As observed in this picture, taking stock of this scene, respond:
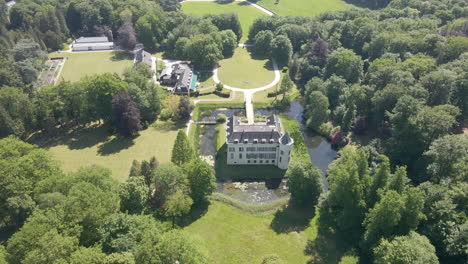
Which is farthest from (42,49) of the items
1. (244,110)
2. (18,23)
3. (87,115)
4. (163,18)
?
(244,110)

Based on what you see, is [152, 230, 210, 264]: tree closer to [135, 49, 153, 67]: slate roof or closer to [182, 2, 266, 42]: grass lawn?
[135, 49, 153, 67]: slate roof

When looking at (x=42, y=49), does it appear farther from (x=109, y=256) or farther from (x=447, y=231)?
(x=447, y=231)

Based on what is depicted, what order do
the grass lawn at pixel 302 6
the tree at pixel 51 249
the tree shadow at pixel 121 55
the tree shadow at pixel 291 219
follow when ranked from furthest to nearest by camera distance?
1. the grass lawn at pixel 302 6
2. the tree shadow at pixel 121 55
3. the tree shadow at pixel 291 219
4. the tree at pixel 51 249

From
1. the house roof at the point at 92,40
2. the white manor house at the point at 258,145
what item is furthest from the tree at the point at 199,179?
the house roof at the point at 92,40

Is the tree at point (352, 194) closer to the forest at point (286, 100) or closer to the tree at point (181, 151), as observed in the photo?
the forest at point (286, 100)

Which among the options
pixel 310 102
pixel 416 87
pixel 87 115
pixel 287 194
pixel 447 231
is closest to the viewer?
pixel 447 231

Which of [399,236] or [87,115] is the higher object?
[399,236]
